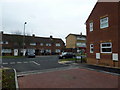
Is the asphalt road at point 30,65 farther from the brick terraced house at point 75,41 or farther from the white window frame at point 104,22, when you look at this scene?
the brick terraced house at point 75,41

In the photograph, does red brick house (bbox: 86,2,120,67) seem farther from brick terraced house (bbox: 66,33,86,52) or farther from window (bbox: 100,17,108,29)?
brick terraced house (bbox: 66,33,86,52)

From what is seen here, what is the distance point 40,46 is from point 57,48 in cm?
818

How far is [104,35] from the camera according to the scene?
49.5 ft

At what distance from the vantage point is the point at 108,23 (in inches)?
571

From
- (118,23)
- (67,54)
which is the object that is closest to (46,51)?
(67,54)

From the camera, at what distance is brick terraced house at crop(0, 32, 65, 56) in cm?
4241

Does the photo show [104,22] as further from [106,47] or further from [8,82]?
[8,82]

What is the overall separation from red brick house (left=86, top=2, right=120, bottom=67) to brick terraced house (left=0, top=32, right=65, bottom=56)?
99.9 ft

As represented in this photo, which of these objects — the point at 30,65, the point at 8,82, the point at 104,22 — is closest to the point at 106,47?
the point at 104,22

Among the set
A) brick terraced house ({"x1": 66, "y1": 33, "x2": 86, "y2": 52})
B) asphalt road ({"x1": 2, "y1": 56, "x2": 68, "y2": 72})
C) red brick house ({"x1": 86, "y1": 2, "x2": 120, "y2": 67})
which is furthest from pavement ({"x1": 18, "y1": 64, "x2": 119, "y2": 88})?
brick terraced house ({"x1": 66, "y1": 33, "x2": 86, "y2": 52})

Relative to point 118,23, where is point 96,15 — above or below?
above

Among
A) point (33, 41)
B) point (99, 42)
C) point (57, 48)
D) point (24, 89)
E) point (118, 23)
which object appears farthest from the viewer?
point (57, 48)

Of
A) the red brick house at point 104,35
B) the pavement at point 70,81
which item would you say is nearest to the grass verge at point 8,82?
the pavement at point 70,81

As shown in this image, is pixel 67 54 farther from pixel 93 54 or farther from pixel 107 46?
pixel 107 46
